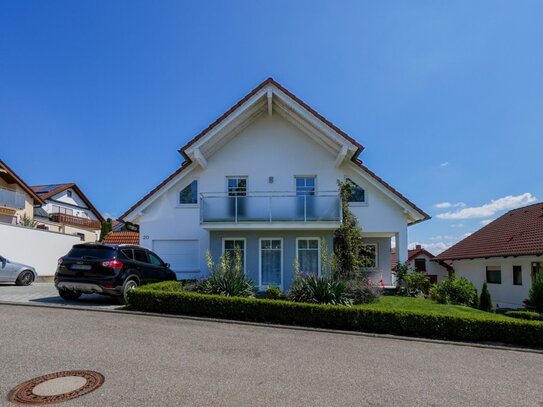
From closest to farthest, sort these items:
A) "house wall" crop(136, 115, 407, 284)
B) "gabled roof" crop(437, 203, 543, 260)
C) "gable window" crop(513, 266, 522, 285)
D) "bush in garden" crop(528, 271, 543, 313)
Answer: "bush in garden" crop(528, 271, 543, 313), "house wall" crop(136, 115, 407, 284), "gabled roof" crop(437, 203, 543, 260), "gable window" crop(513, 266, 522, 285)

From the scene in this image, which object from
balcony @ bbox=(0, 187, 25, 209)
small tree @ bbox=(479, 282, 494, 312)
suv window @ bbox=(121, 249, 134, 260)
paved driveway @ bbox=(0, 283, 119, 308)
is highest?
balcony @ bbox=(0, 187, 25, 209)

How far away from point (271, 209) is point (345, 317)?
7.66m

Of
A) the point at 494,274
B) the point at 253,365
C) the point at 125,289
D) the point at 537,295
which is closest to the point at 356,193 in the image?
the point at 537,295

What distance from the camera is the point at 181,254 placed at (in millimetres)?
17875

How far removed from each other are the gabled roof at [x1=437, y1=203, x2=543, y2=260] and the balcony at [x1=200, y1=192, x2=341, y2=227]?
1033 cm

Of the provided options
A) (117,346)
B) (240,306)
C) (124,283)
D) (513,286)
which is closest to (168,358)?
(117,346)

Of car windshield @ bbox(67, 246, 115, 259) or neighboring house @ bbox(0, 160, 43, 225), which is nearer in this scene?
car windshield @ bbox(67, 246, 115, 259)

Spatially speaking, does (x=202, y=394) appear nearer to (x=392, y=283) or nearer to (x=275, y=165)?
(x=275, y=165)

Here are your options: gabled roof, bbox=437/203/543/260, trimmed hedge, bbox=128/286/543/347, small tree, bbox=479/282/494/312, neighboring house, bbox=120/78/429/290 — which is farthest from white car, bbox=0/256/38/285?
gabled roof, bbox=437/203/543/260

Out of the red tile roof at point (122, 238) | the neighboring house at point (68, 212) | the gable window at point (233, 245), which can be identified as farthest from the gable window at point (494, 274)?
the neighboring house at point (68, 212)

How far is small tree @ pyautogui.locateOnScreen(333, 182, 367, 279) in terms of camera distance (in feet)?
51.4

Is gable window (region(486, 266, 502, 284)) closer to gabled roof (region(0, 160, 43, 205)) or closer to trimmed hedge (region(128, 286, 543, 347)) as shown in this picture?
trimmed hedge (region(128, 286, 543, 347))

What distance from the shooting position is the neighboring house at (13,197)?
31.9 m

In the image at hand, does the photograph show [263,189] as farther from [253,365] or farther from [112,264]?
[253,365]
